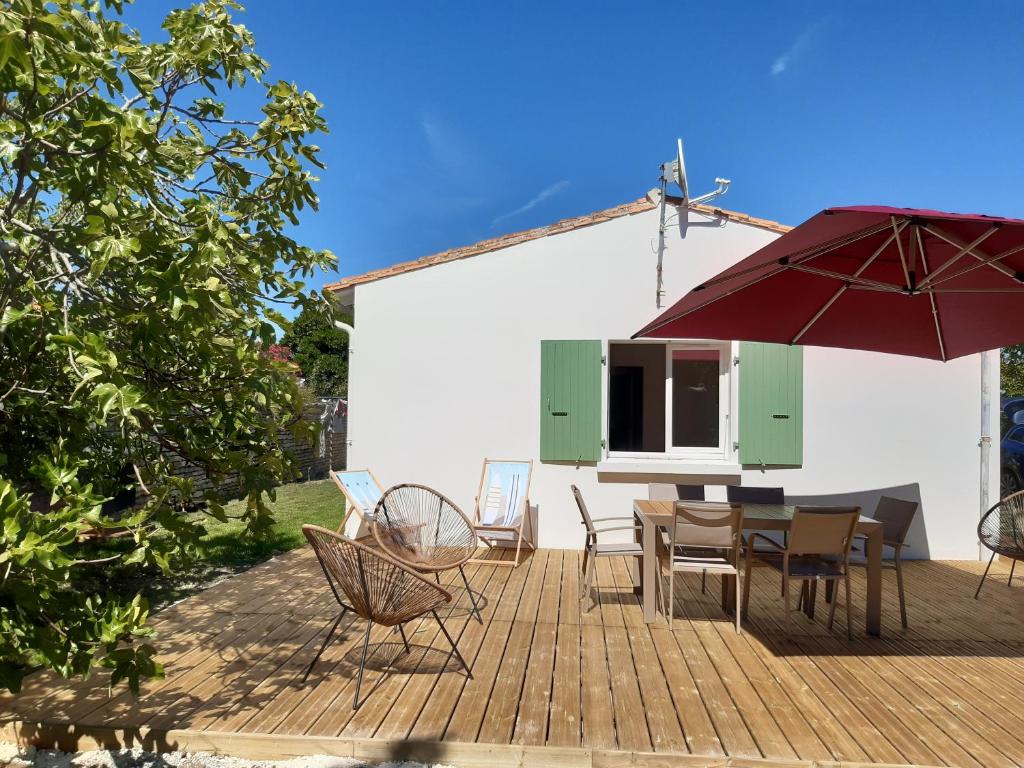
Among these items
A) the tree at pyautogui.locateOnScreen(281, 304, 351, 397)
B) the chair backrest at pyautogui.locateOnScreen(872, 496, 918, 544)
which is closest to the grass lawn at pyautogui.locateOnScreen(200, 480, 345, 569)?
the chair backrest at pyautogui.locateOnScreen(872, 496, 918, 544)

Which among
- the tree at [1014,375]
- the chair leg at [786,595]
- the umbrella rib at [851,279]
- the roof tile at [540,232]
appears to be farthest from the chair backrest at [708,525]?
the tree at [1014,375]

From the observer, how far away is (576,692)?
310cm

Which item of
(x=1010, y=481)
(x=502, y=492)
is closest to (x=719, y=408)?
(x=502, y=492)

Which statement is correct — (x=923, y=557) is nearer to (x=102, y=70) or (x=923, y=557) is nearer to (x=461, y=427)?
(x=461, y=427)

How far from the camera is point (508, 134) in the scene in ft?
55.2

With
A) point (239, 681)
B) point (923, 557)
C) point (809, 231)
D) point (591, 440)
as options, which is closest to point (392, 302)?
point (591, 440)

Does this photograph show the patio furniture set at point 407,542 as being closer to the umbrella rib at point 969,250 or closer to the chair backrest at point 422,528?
the chair backrest at point 422,528

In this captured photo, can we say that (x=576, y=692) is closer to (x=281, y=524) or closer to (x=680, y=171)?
(x=680, y=171)

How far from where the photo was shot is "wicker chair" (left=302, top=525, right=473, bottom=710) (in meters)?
2.95

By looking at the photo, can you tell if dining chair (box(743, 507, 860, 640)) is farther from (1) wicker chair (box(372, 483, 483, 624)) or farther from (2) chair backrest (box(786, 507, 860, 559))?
(1) wicker chair (box(372, 483, 483, 624))

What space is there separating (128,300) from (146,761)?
1.89 metres

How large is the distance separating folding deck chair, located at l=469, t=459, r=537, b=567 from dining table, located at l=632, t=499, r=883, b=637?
1.62 metres

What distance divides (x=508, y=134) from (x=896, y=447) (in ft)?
43.9

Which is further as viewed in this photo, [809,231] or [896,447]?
[896,447]
